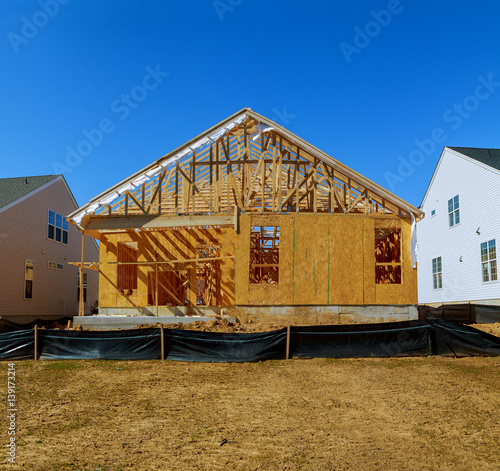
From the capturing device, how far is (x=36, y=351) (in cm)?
1471

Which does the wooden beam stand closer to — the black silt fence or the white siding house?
the black silt fence

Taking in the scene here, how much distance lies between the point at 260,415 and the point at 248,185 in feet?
40.9

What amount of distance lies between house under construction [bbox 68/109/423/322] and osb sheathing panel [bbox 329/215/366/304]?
4cm

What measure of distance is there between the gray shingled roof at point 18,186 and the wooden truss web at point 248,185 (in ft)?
23.9

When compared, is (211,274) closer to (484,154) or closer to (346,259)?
(346,259)

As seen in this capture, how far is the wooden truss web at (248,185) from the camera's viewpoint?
19.1 m

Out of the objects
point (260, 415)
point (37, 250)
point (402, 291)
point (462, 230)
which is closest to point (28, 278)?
point (37, 250)

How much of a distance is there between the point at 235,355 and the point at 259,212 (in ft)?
21.7

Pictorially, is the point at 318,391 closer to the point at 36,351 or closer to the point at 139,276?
the point at 36,351

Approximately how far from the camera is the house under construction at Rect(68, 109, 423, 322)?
18.3 meters

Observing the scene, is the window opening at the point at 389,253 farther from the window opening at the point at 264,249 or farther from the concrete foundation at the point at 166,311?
the concrete foundation at the point at 166,311

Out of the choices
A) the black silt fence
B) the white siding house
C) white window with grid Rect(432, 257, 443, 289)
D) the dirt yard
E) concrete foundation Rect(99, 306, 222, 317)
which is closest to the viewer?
the dirt yard

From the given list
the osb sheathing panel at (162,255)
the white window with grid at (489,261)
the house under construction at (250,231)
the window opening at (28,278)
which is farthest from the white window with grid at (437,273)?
the window opening at (28,278)

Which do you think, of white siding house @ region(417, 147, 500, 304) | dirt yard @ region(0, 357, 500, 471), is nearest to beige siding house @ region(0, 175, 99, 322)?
dirt yard @ region(0, 357, 500, 471)
